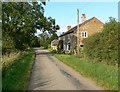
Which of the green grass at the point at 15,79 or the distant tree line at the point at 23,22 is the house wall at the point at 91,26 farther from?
the green grass at the point at 15,79

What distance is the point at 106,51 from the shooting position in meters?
24.0

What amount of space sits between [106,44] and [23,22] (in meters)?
31.4

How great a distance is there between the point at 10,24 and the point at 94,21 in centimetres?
2150

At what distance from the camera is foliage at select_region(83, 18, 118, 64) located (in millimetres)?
22448

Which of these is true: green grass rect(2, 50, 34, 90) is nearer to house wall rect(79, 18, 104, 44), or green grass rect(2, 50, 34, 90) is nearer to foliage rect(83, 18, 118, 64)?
foliage rect(83, 18, 118, 64)

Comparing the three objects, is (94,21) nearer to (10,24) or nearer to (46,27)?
(46,27)

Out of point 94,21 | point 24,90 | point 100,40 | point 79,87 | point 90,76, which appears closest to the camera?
point 24,90

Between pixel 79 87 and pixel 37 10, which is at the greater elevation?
pixel 37 10

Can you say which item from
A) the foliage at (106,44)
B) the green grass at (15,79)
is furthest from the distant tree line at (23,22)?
the green grass at (15,79)

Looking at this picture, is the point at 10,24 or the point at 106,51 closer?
the point at 106,51

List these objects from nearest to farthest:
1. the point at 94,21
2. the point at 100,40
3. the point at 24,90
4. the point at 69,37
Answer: the point at 24,90 → the point at 100,40 → the point at 94,21 → the point at 69,37

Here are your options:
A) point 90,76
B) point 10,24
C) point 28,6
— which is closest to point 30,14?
point 28,6

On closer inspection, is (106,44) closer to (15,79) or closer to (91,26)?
(15,79)

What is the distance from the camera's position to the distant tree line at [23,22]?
167 ft
